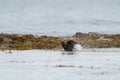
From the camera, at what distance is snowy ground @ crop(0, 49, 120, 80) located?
82.0 feet

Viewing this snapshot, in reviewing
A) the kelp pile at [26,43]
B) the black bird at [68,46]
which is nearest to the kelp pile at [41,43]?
the kelp pile at [26,43]

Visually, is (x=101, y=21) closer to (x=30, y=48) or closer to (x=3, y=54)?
(x=30, y=48)

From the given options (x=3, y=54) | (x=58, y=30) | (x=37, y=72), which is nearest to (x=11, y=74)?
(x=37, y=72)

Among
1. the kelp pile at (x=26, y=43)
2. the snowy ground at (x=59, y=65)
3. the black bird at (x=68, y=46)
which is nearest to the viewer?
the snowy ground at (x=59, y=65)

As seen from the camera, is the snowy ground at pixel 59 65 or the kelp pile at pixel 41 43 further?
the kelp pile at pixel 41 43

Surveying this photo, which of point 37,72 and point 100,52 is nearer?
point 37,72

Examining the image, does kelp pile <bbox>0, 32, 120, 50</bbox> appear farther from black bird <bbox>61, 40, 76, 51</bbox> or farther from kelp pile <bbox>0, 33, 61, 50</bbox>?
black bird <bbox>61, 40, 76, 51</bbox>

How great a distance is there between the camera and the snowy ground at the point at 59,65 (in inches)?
984

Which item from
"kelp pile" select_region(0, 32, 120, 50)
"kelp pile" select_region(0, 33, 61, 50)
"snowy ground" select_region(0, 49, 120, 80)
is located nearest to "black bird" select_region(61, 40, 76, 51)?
"snowy ground" select_region(0, 49, 120, 80)

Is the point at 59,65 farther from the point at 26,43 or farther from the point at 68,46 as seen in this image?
the point at 26,43

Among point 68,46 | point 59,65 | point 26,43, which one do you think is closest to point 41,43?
point 26,43

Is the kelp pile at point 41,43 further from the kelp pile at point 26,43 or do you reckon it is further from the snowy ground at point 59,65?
the snowy ground at point 59,65

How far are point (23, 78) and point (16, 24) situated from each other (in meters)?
41.2

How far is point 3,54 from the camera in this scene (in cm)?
3366
